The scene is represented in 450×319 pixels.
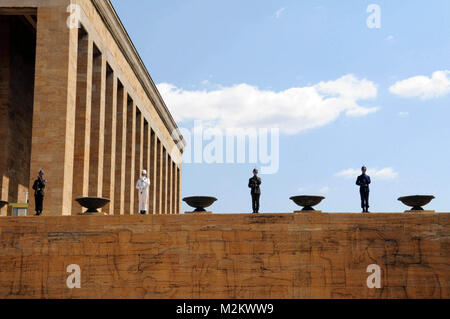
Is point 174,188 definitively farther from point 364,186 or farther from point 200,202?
point 364,186

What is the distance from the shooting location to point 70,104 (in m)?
23.2

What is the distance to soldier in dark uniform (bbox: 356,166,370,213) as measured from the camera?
57.2ft

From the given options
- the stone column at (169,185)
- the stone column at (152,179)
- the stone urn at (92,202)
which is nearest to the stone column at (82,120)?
the stone urn at (92,202)

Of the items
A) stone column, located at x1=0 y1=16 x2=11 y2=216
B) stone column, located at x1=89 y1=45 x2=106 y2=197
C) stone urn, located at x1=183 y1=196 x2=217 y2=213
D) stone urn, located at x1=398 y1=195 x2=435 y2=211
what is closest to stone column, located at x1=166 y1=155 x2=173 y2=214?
stone column, located at x1=89 y1=45 x2=106 y2=197

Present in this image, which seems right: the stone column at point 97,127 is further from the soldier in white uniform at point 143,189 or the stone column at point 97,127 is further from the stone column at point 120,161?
the soldier in white uniform at point 143,189

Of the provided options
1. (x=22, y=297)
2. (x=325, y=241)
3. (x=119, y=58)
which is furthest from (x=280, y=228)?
(x=119, y=58)

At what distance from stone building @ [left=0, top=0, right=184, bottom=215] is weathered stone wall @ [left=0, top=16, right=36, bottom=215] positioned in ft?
0.15

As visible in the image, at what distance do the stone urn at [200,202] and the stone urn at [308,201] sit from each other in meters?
2.43

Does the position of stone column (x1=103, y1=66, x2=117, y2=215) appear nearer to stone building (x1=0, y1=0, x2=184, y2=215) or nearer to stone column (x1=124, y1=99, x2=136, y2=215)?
stone building (x1=0, y1=0, x2=184, y2=215)

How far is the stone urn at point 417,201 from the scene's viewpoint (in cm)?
1647

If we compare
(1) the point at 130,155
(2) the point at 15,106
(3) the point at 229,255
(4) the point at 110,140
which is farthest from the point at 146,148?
(3) the point at 229,255
